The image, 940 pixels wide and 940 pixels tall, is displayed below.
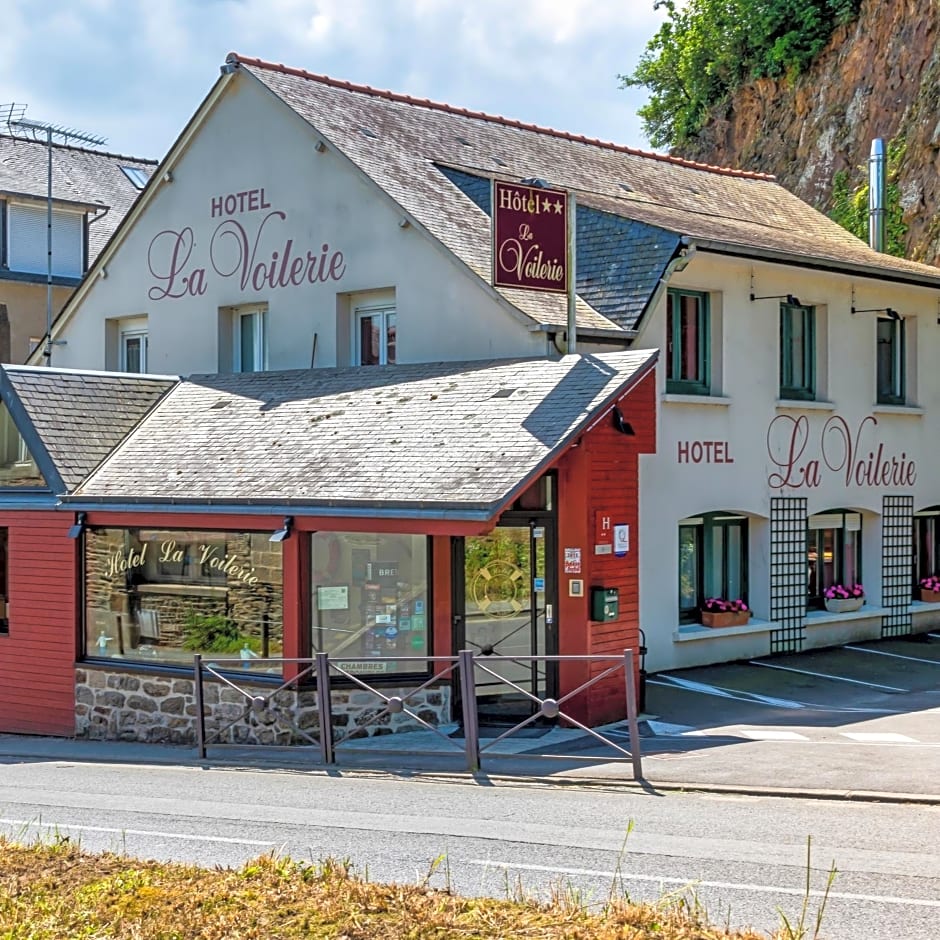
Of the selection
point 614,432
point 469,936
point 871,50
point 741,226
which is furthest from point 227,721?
point 871,50

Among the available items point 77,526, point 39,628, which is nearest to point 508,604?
point 77,526

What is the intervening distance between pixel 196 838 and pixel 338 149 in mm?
12242

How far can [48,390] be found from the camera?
60.7 ft

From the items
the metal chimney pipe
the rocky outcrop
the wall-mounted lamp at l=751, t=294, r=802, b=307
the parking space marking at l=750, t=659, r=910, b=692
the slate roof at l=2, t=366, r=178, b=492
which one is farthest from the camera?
the rocky outcrop

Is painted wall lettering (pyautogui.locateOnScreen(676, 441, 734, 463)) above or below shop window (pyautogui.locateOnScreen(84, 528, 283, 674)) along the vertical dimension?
above

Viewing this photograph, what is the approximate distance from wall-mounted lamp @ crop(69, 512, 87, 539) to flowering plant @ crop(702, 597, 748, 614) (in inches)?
321

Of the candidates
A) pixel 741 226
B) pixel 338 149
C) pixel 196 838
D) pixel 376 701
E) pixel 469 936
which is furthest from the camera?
pixel 741 226

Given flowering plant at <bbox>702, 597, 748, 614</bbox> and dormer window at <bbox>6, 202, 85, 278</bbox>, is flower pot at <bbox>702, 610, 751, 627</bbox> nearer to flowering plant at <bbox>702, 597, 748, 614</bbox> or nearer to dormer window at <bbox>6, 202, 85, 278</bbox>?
flowering plant at <bbox>702, 597, 748, 614</bbox>

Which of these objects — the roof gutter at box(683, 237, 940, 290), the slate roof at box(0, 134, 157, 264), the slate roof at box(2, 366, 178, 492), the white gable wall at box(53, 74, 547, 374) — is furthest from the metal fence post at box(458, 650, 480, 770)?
the slate roof at box(0, 134, 157, 264)

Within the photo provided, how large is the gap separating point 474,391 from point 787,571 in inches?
253

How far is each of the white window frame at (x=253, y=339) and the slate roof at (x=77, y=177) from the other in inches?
506

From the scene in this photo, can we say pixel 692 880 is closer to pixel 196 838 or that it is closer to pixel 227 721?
pixel 196 838

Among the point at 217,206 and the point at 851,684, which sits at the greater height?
the point at 217,206

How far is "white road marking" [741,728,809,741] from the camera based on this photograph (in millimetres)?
14111
